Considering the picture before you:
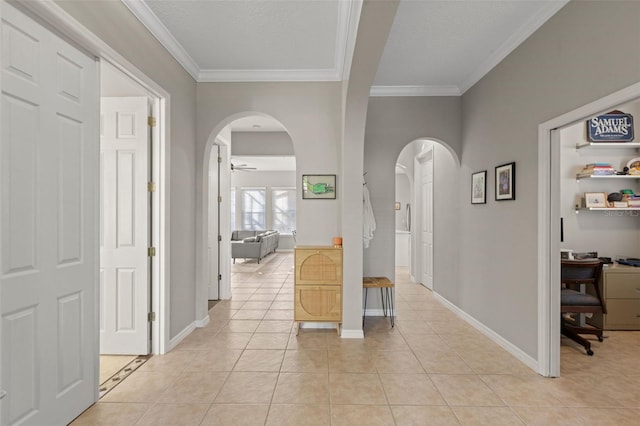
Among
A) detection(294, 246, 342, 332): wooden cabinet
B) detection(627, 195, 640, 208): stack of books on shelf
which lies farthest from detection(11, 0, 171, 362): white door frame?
detection(627, 195, 640, 208): stack of books on shelf

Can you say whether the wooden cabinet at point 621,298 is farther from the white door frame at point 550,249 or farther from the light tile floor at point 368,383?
the white door frame at point 550,249

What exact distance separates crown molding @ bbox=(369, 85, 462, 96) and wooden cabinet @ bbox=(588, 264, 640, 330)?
2700mm

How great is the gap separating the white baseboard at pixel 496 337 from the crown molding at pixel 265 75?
10.7 feet

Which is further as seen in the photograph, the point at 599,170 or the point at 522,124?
the point at 599,170

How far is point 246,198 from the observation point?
12.2 m

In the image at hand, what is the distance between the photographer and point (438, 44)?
10.8ft

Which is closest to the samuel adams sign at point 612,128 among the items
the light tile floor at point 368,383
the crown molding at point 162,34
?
the light tile floor at point 368,383

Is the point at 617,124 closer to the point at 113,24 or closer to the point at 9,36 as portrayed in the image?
the point at 113,24

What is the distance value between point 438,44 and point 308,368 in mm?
3244

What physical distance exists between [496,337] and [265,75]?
3807mm

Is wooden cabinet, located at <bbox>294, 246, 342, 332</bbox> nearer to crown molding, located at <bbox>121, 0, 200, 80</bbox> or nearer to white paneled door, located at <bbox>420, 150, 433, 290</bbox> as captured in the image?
crown molding, located at <bbox>121, 0, 200, 80</bbox>

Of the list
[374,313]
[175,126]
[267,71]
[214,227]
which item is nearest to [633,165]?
[374,313]

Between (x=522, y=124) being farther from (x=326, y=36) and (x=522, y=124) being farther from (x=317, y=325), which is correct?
(x=317, y=325)

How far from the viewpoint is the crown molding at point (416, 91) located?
4309 mm
